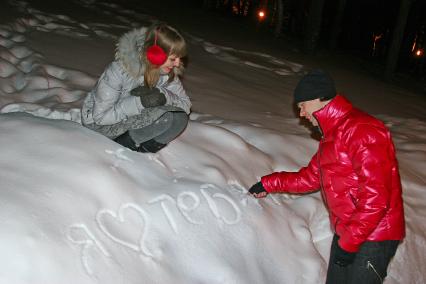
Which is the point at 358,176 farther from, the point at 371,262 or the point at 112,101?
the point at 112,101

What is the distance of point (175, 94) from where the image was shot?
3029 millimetres

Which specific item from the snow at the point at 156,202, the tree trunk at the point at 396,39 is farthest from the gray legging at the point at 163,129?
the tree trunk at the point at 396,39

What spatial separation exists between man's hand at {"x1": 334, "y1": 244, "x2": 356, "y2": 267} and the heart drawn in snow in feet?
3.48

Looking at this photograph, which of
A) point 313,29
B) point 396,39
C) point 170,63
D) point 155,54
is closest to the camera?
point 155,54

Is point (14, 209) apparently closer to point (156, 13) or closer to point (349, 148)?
point (349, 148)

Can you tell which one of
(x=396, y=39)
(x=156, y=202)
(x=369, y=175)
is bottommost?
(x=156, y=202)

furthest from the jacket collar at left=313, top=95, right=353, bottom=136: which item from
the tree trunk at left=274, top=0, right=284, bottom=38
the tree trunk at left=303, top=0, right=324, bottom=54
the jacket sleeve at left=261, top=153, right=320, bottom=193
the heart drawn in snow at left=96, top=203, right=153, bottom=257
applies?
the tree trunk at left=274, top=0, right=284, bottom=38

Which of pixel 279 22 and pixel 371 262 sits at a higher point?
pixel 279 22

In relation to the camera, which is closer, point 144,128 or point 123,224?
point 123,224

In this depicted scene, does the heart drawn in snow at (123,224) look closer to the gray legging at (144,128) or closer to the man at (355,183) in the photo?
the gray legging at (144,128)

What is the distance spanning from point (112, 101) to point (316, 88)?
135 centimetres

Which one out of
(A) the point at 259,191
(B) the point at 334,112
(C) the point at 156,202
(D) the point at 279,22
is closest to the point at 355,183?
(B) the point at 334,112

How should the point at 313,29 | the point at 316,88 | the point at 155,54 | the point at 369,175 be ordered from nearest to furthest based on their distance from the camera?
the point at 369,175 → the point at 316,88 → the point at 155,54 → the point at 313,29

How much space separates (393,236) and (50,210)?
185 centimetres
